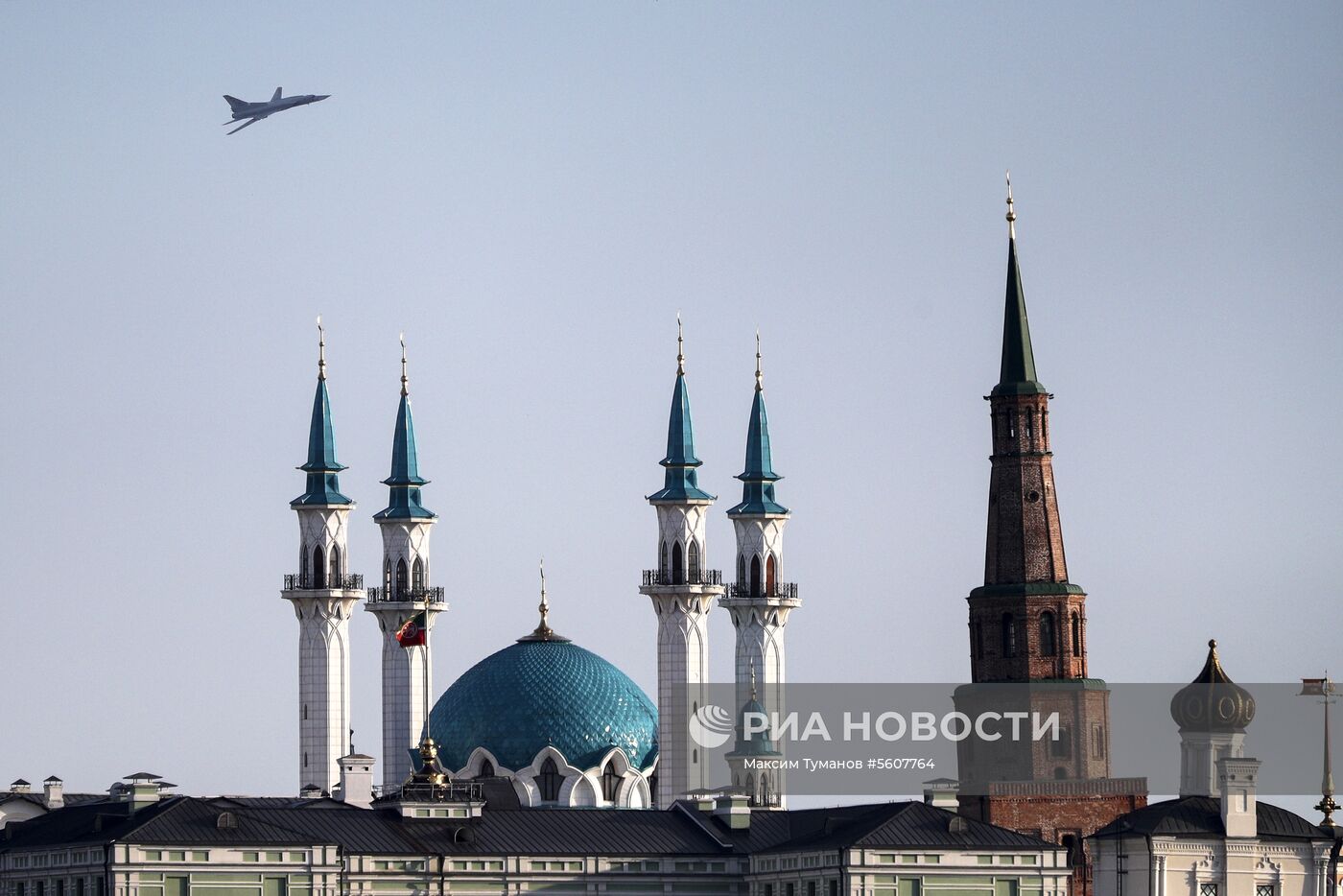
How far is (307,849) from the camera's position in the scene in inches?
4929

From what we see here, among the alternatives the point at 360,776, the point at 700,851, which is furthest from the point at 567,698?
the point at 700,851

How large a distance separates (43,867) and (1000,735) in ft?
132

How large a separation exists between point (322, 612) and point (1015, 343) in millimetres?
29085

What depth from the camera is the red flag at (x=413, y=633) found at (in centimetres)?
14650

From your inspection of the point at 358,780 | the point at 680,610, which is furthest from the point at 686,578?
the point at 358,780

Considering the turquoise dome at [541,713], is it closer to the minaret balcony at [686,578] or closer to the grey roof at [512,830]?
the minaret balcony at [686,578]

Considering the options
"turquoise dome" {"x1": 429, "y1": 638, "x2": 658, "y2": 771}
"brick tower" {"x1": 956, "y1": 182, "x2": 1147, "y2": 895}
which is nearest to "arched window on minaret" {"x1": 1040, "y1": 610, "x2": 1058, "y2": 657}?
"brick tower" {"x1": 956, "y1": 182, "x2": 1147, "y2": 895}

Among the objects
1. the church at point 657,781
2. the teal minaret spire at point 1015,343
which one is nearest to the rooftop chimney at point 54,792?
the church at point 657,781

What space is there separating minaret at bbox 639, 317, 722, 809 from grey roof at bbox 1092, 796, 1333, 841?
20926 millimetres

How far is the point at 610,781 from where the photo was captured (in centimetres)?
16112

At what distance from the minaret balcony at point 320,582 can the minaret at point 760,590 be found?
14935 mm

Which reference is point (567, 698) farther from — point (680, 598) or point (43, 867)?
point (43, 867)

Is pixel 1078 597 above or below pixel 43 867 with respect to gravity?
above

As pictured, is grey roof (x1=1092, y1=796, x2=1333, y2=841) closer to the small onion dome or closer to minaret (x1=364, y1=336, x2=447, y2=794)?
the small onion dome
